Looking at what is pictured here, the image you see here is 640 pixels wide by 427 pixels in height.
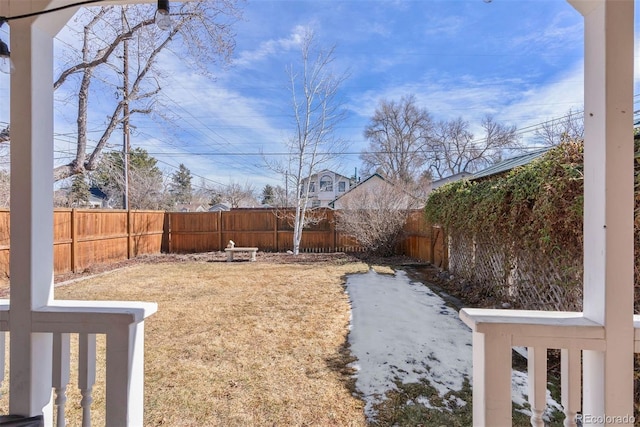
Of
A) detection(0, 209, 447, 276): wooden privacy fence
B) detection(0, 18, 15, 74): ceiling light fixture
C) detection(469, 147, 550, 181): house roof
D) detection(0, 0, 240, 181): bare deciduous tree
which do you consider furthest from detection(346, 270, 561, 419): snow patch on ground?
detection(0, 0, 240, 181): bare deciduous tree

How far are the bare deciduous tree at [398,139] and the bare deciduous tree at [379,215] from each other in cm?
727

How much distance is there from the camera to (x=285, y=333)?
134 inches

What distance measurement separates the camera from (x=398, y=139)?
17.4 meters

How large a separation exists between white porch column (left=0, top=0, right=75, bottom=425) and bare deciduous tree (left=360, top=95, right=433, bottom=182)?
16.3 meters

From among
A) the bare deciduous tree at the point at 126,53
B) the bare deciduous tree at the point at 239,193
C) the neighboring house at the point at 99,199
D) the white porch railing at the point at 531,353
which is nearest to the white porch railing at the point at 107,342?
the white porch railing at the point at 531,353

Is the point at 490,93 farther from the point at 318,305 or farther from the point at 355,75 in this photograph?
the point at 318,305

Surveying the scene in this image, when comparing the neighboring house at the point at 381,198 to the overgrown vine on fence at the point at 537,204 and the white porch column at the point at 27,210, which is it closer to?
the overgrown vine on fence at the point at 537,204

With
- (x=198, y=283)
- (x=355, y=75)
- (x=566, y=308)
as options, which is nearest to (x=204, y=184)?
(x=355, y=75)

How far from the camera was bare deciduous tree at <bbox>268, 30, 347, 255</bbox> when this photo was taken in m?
9.75

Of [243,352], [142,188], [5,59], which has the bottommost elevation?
[243,352]

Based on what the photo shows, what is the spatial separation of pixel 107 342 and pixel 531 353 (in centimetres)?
150

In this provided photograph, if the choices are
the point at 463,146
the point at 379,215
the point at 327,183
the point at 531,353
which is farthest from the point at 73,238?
the point at 327,183

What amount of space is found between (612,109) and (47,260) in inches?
80.7

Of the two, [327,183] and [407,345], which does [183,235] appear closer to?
[407,345]
